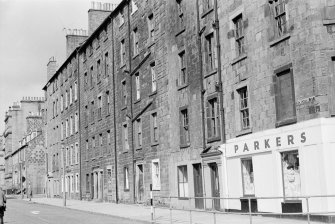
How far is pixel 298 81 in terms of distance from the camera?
1702 centimetres

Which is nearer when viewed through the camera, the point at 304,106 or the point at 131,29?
the point at 304,106

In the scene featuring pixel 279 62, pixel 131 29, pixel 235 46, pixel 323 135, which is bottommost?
pixel 323 135

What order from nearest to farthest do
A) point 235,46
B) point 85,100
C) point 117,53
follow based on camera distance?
point 235,46
point 117,53
point 85,100

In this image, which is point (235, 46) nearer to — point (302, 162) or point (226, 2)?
point (226, 2)

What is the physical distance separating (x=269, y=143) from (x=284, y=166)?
1.08 m

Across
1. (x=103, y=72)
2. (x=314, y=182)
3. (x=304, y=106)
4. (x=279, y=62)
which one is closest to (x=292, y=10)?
(x=279, y=62)

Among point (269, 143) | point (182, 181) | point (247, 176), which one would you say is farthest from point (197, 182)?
point (269, 143)

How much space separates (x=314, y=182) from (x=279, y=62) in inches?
185

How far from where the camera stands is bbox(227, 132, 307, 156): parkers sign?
16.9 m

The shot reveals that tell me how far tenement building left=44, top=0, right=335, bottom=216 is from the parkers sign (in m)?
0.05

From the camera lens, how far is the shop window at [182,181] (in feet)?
83.7

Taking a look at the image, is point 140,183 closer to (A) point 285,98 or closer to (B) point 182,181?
(B) point 182,181

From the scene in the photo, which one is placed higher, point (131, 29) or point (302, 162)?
point (131, 29)

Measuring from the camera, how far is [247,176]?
66.3 feet
